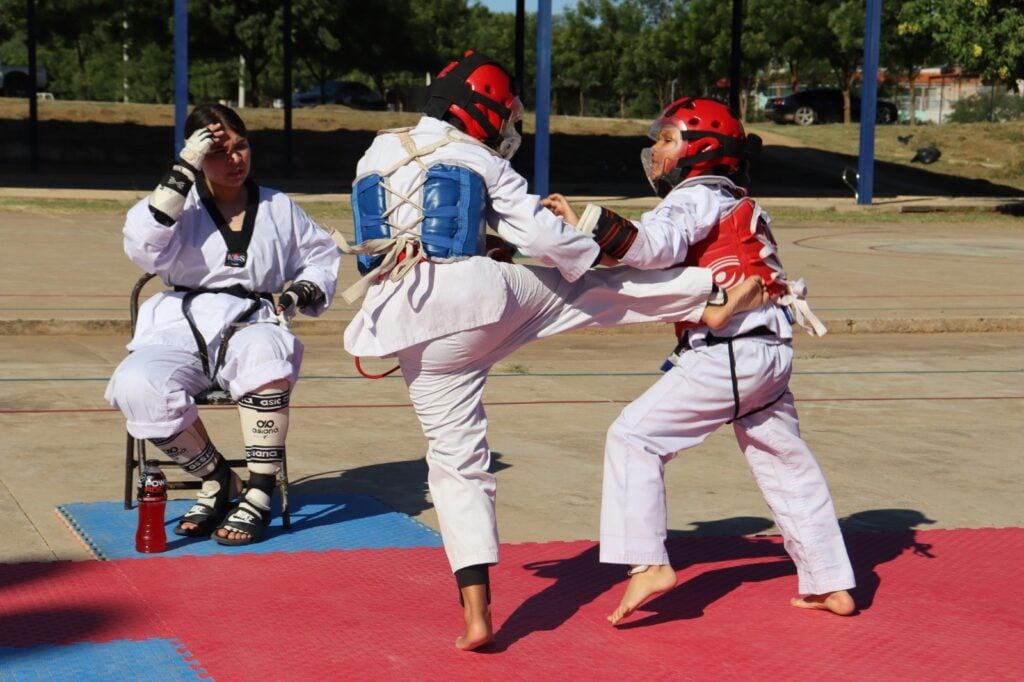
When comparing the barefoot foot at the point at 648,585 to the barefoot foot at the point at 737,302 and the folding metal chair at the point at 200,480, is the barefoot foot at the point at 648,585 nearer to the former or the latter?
the barefoot foot at the point at 737,302

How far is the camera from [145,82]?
70625 mm

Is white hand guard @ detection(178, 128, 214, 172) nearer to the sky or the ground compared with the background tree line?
nearer to the ground

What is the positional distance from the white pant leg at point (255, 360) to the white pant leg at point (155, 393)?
161 mm

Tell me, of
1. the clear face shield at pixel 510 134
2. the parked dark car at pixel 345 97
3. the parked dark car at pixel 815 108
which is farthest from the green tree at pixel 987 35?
the parked dark car at pixel 345 97

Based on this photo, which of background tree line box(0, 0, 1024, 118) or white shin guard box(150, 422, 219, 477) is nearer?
white shin guard box(150, 422, 219, 477)

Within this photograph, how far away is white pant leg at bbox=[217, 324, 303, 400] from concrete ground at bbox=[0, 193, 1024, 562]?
3.01 ft

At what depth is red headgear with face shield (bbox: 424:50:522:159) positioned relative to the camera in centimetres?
465

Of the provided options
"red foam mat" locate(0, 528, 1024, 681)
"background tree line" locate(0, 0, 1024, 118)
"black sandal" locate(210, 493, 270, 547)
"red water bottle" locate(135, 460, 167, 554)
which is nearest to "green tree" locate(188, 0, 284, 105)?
"background tree line" locate(0, 0, 1024, 118)

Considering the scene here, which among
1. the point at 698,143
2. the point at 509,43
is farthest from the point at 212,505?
the point at 509,43

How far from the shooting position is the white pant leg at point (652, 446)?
4.73 metres

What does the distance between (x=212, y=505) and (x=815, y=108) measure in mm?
52516

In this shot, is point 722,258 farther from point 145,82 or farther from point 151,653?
point 145,82

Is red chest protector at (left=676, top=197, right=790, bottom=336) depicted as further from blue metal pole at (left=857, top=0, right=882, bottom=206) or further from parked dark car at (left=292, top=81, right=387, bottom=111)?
parked dark car at (left=292, top=81, right=387, bottom=111)

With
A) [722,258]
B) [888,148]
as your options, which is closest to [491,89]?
[722,258]
